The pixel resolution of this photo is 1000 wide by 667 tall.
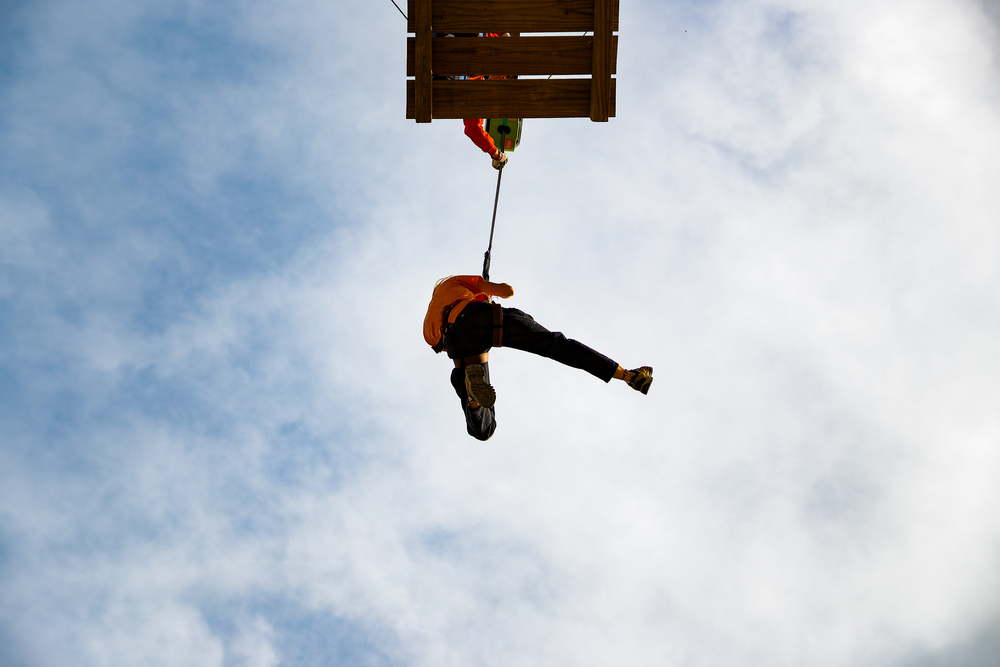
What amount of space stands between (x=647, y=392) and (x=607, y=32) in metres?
2.68

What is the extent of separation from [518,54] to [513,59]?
0.05m

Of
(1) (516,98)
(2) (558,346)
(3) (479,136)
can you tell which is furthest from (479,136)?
(2) (558,346)

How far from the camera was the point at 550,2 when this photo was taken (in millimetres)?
5105

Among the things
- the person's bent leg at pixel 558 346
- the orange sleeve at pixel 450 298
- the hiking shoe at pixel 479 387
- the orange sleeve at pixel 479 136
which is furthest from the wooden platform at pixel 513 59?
the hiking shoe at pixel 479 387

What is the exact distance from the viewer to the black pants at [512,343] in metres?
5.46

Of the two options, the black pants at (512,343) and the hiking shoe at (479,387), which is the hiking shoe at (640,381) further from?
the hiking shoe at (479,387)

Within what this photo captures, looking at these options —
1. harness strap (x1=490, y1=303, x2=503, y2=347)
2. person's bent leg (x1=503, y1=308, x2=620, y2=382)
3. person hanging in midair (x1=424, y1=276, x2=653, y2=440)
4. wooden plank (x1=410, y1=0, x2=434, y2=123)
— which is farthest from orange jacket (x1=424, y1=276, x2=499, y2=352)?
wooden plank (x1=410, y1=0, x2=434, y2=123)

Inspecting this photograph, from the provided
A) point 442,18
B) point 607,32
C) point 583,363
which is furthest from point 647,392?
point 442,18

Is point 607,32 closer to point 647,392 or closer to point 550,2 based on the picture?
point 550,2

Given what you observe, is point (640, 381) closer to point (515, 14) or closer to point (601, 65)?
point (601, 65)

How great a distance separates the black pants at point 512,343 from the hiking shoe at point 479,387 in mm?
268

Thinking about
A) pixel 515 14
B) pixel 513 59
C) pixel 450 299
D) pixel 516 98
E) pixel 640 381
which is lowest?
pixel 640 381

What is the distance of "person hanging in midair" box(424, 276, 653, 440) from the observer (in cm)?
547

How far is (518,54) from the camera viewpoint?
5168 mm
